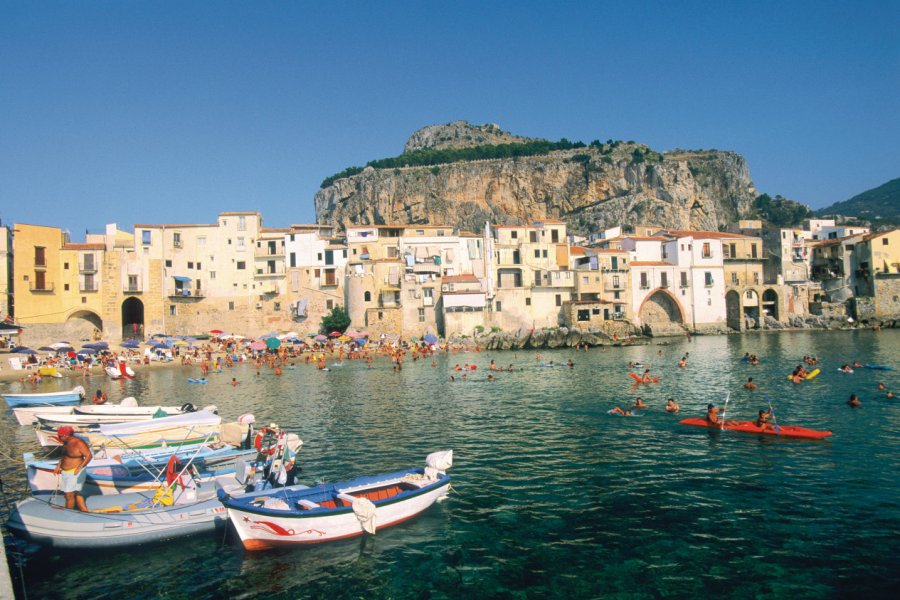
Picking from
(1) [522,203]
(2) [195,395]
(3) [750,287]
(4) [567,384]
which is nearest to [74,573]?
(2) [195,395]

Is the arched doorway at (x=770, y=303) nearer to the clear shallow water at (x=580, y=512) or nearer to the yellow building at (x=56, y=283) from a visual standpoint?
the clear shallow water at (x=580, y=512)

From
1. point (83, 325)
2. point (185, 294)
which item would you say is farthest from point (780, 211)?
point (83, 325)

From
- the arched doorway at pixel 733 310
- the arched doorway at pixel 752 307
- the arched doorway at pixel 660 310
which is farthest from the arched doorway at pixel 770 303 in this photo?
the arched doorway at pixel 660 310

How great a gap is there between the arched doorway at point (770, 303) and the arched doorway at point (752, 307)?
1.70 metres

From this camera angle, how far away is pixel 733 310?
68688 millimetres

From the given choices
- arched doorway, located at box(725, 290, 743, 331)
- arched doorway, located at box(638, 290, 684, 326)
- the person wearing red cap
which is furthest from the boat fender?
arched doorway, located at box(725, 290, 743, 331)

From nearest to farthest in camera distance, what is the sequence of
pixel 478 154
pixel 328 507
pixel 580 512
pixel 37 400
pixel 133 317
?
pixel 328 507
pixel 580 512
pixel 37 400
pixel 133 317
pixel 478 154

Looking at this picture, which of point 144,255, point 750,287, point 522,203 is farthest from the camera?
point 522,203

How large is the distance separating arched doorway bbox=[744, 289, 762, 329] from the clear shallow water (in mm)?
44802

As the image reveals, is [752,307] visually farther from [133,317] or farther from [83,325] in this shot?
[83,325]

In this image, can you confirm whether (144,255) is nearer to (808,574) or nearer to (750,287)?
(808,574)

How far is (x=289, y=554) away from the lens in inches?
437

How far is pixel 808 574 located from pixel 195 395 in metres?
29.6

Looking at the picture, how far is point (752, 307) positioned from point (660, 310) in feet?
A: 39.4
